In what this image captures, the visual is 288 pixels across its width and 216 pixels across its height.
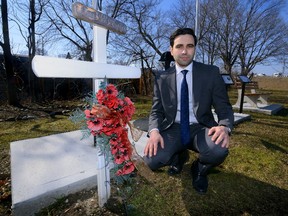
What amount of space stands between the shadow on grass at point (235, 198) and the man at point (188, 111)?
0.13m

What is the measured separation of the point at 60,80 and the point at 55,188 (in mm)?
9323

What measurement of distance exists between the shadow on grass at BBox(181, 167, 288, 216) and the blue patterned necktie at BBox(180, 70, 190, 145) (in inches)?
20.6

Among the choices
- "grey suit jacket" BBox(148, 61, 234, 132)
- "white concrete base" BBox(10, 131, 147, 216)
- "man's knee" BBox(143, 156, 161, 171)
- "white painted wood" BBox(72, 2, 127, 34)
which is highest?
"white painted wood" BBox(72, 2, 127, 34)

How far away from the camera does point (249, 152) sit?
10.1 feet

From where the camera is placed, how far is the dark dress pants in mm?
1880

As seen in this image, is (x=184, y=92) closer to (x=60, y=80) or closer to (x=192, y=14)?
(x=60, y=80)

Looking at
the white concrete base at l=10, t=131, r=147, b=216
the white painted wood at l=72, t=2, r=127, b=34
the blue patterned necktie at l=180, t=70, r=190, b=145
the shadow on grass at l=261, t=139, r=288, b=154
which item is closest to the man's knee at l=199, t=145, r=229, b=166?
the blue patterned necktie at l=180, t=70, r=190, b=145

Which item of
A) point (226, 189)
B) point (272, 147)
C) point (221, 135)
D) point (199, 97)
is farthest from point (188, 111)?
point (272, 147)

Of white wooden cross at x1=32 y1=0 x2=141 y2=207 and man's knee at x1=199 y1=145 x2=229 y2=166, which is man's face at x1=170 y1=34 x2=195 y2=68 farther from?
man's knee at x1=199 y1=145 x2=229 y2=166

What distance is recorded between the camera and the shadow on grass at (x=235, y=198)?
1.85 metres

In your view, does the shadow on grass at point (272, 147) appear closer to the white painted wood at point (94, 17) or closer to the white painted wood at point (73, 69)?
the white painted wood at point (73, 69)

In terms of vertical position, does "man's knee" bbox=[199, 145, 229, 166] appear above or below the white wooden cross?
below

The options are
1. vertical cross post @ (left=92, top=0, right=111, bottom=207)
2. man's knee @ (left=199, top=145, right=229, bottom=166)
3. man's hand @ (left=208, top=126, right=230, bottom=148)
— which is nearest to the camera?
vertical cross post @ (left=92, top=0, right=111, bottom=207)

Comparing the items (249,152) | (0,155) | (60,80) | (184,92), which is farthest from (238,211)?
(60,80)
